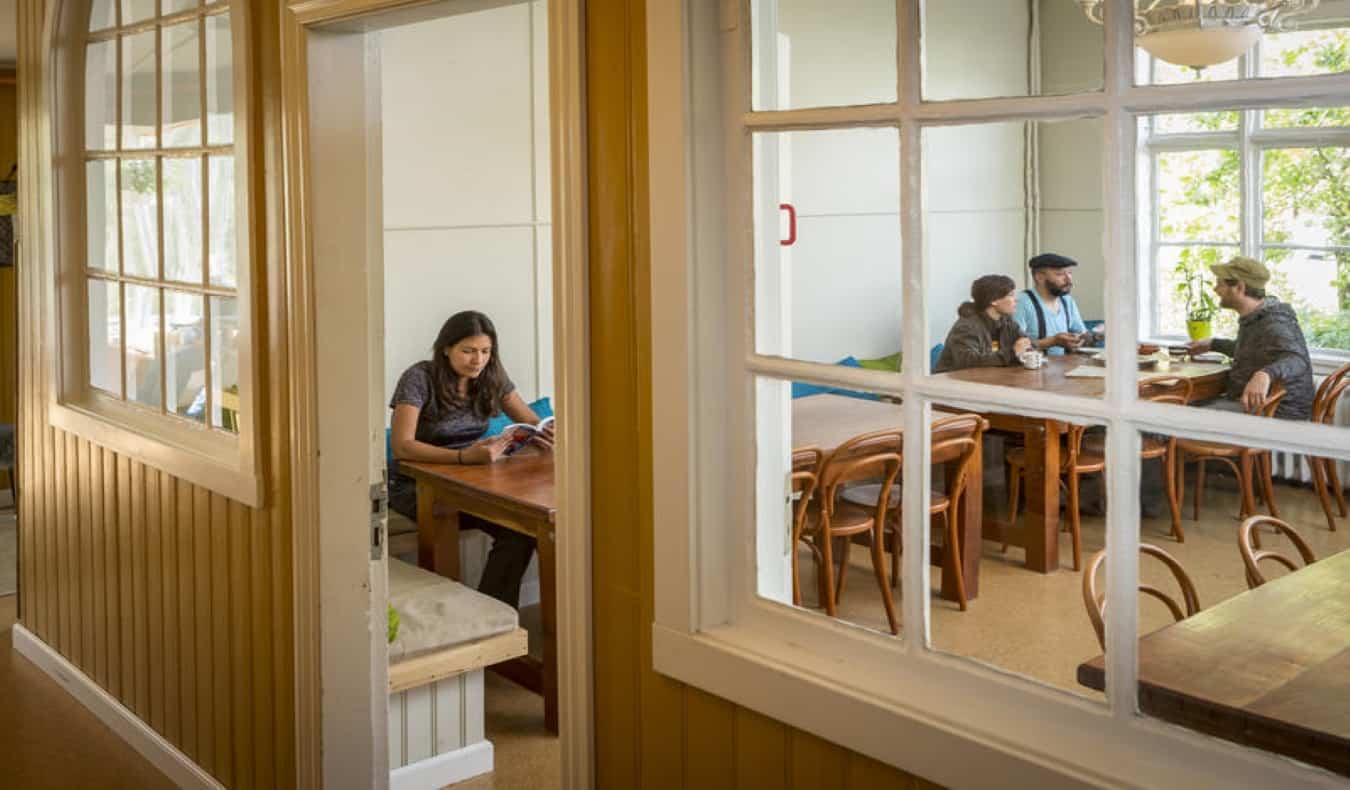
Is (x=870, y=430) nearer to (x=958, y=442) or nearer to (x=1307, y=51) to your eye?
(x=958, y=442)

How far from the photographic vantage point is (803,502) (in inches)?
92.4

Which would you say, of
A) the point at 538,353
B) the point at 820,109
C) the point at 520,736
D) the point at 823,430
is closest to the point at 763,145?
the point at 820,109

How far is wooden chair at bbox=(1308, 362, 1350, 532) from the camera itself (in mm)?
1616

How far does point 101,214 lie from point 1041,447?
146 inches

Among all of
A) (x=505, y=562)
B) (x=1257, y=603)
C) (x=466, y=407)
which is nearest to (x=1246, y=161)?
(x=1257, y=603)

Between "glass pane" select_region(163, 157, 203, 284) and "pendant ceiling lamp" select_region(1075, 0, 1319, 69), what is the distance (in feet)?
9.28

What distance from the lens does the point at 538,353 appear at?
6297 mm

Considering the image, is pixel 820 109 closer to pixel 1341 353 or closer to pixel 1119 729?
pixel 1341 353

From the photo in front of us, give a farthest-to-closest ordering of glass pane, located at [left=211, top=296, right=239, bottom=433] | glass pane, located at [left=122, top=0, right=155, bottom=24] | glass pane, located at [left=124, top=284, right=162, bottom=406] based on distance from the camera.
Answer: glass pane, located at [left=124, top=284, right=162, bottom=406], glass pane, located at [left=122, top=0, right=155, bottom=24], glass pane, located at [left=211, top=296, right=239, bottom=433]

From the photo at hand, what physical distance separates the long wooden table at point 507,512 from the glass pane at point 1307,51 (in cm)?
304

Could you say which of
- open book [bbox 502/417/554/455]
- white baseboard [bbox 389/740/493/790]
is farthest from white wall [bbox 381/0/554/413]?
white baseboard [bbox 389/740/493/790]

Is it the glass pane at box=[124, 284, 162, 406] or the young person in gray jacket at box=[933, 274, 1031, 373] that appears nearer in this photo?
the young person in gray jacket at box=[933, 274, 1031, 373]

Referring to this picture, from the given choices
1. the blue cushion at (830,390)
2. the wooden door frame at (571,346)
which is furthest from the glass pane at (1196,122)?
the wooden door frame at (571,346)

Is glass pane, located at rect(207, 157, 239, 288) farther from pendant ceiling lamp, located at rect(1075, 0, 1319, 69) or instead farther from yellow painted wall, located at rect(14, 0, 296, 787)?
pendant ceiling lamp, located at rect(1075, 0, 1319, 69)
